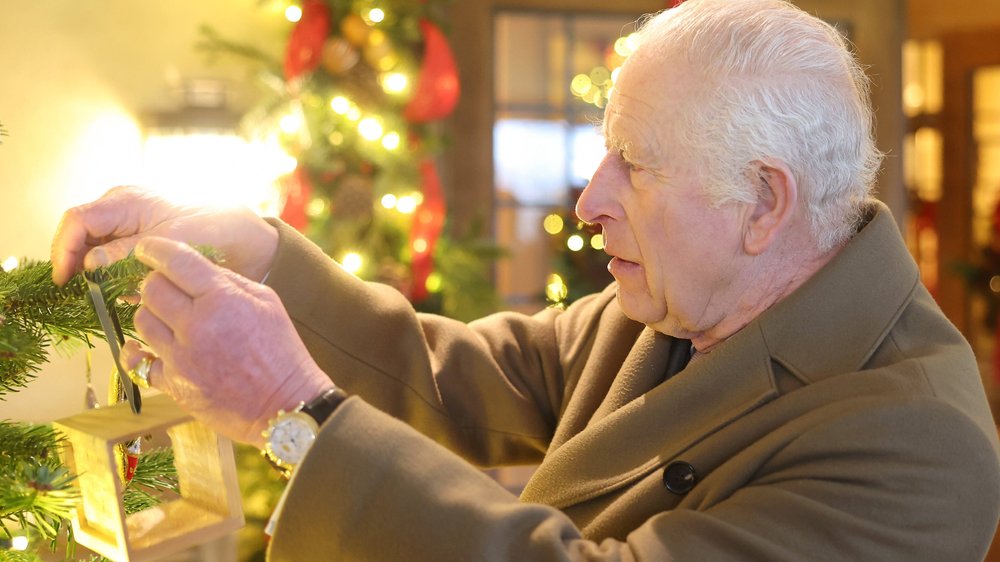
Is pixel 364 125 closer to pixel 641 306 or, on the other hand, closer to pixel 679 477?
pixel 641 306

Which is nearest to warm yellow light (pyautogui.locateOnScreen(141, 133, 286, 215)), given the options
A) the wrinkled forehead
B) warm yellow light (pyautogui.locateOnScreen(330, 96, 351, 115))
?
warm yellow light (pyautogui.locateOnScreen(330, 96, 351, 115))

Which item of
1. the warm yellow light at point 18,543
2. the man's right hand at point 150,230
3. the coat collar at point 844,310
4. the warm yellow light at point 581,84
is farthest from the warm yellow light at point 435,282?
the warm yellow light at point 18,543

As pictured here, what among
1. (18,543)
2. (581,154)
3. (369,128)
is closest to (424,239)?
(369,128)

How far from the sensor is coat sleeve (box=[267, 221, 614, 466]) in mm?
1365

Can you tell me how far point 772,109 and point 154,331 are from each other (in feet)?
2.36

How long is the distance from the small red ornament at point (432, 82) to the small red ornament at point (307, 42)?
0.99ft

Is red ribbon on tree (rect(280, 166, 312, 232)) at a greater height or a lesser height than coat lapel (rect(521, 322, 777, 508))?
greater

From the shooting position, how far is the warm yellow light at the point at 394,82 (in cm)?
291

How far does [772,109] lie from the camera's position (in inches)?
45.4

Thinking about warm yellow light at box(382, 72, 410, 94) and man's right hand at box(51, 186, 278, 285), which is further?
warm yellow light at box(382, 72, 410, 94)

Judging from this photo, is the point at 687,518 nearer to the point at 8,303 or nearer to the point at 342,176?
the point at 8,303

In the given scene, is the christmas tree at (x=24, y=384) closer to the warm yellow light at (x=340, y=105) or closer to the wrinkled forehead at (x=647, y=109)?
the wrinkled forehead at (x=647, y=109)

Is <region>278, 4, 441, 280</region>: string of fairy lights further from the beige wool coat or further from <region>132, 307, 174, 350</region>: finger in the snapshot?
<region>132, 307, 174, 350</region>: finger

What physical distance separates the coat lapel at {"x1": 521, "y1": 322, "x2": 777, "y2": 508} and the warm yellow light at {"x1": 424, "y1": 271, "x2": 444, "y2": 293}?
180 centimetres
